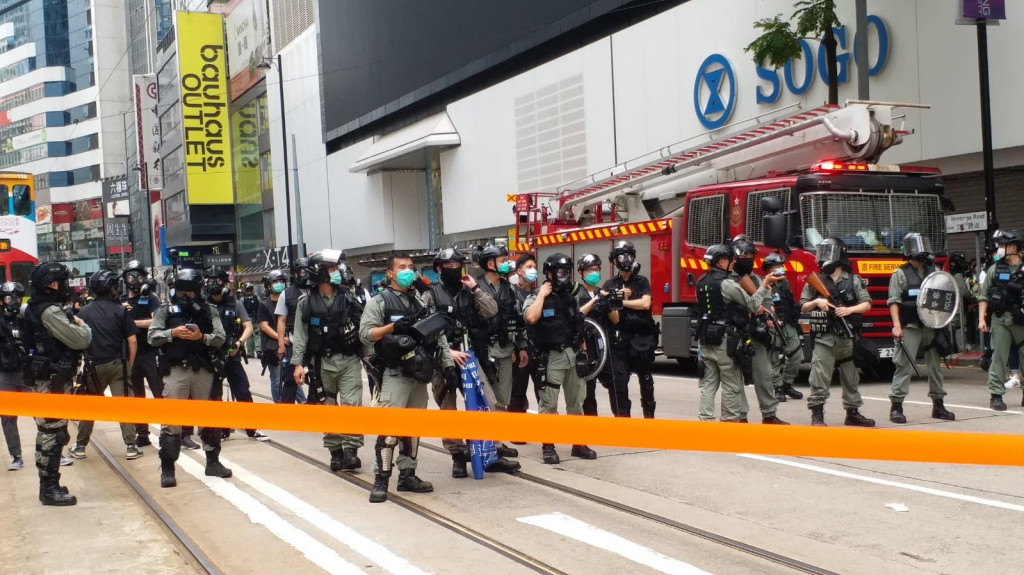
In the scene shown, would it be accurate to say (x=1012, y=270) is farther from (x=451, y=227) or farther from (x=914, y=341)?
(x=451, y=227)

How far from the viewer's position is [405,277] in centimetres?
765

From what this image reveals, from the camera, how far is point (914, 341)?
1007 centimetres

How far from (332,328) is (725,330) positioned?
3.56m

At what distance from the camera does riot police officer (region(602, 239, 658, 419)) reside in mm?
9523

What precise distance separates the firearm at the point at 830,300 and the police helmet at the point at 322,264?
447 centimetres

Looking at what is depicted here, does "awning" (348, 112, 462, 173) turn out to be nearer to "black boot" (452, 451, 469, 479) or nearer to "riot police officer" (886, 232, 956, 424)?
"riot police officer" (886, 232, 956, 424)

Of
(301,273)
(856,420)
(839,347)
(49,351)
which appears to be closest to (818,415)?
(856,420)

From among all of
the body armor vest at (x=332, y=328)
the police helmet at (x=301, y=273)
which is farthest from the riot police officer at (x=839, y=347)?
the police helmet at (x=301, y=273)

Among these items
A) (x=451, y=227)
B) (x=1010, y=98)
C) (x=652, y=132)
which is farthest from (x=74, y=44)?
(x=1010, y=98)

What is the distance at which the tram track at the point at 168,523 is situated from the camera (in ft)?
19.1

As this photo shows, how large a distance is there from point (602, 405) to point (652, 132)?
13734 mm

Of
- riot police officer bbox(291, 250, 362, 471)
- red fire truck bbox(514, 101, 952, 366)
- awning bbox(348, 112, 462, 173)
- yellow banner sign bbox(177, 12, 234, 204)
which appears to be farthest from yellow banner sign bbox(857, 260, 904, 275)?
yellow banner sign bbox(177, 12, 234, 204)

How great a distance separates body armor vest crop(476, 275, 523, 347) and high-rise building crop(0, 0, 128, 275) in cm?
10361

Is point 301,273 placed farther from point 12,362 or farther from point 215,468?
point 12,362
